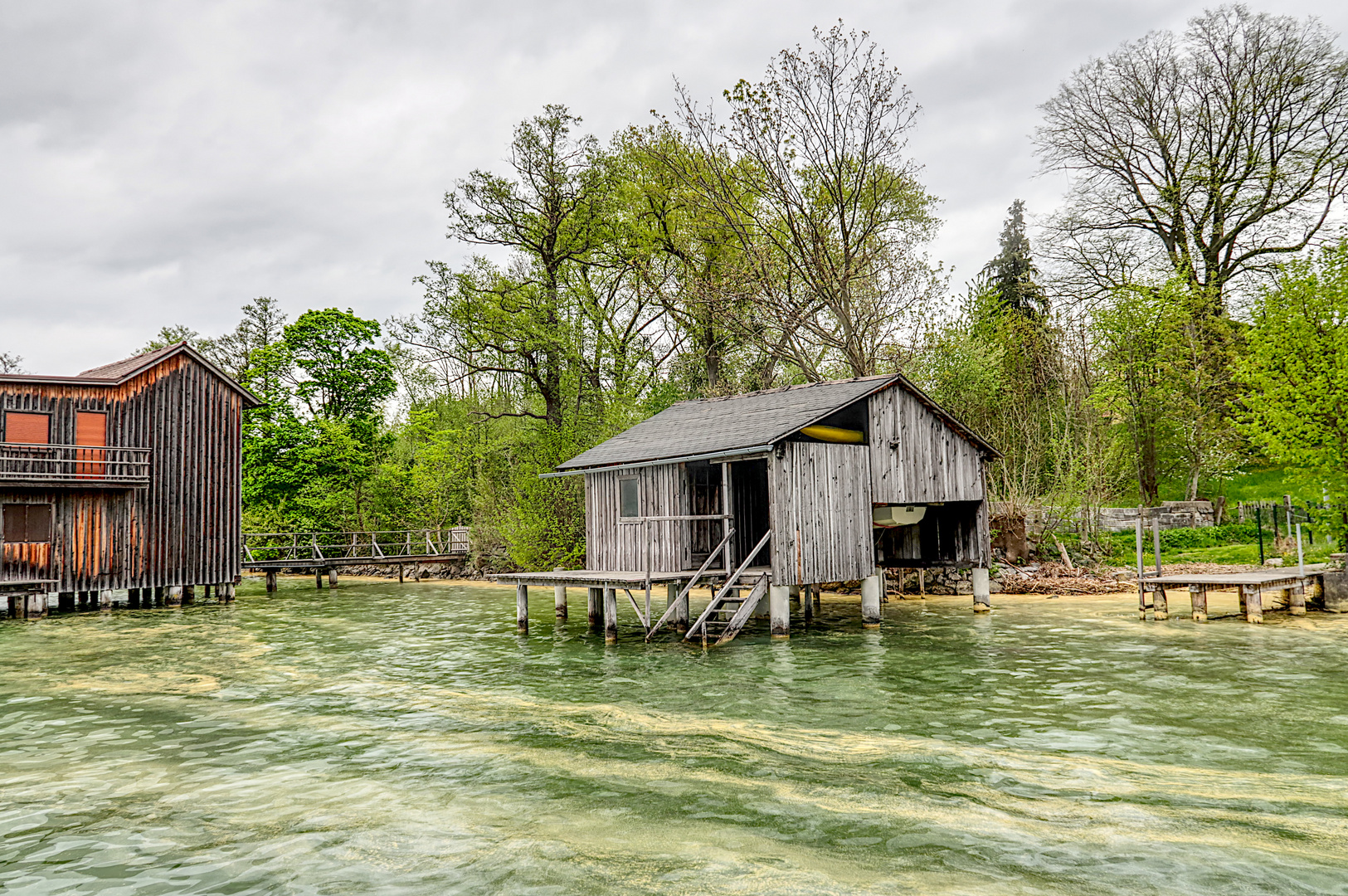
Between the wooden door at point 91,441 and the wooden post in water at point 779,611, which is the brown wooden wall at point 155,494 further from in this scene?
the wooden post in water at point 779,611

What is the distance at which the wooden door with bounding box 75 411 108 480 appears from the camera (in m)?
24.5

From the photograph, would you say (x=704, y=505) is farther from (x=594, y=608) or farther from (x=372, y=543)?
(x=372, y=543)

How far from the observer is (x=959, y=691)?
461 inches

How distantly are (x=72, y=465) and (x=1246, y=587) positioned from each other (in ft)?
94.8

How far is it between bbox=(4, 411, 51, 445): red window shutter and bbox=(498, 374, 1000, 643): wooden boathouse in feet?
49.6

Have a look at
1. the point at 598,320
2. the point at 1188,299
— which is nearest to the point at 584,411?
the point at 598,320

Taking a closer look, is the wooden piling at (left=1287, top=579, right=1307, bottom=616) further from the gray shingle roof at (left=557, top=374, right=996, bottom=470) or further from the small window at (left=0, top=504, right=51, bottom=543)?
the small window at (left=0, top=504, right=51, bottom=543)

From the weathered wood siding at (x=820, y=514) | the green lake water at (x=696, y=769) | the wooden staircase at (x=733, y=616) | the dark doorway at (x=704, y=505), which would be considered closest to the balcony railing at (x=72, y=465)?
the green lake water at (x=696, y=769)

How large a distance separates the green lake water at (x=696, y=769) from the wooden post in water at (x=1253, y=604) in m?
1.07

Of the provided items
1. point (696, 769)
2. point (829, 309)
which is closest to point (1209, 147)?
point (829, 309)

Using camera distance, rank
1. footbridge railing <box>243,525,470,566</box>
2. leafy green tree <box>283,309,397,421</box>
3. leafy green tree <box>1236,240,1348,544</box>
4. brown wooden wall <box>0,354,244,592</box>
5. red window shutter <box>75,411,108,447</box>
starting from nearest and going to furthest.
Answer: leafy green tree <box>1236,240,1348,544</box> < brown wooden wall <box>0,354,244,592</box> < red window shutter <box>75,411,108,447</box> < footbridge railing <box>243,525,470,566</box> < leafy green tree <box>283,309,397,421</box>

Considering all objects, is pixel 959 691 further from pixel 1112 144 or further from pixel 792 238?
pixel 1112 144

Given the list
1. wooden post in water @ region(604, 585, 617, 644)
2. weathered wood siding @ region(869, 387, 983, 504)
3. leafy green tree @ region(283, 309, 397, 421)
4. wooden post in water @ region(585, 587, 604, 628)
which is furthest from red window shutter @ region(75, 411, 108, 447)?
weathered wood siding @ region(869, 387, 983, 504)

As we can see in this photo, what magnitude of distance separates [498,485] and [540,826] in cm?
2960
